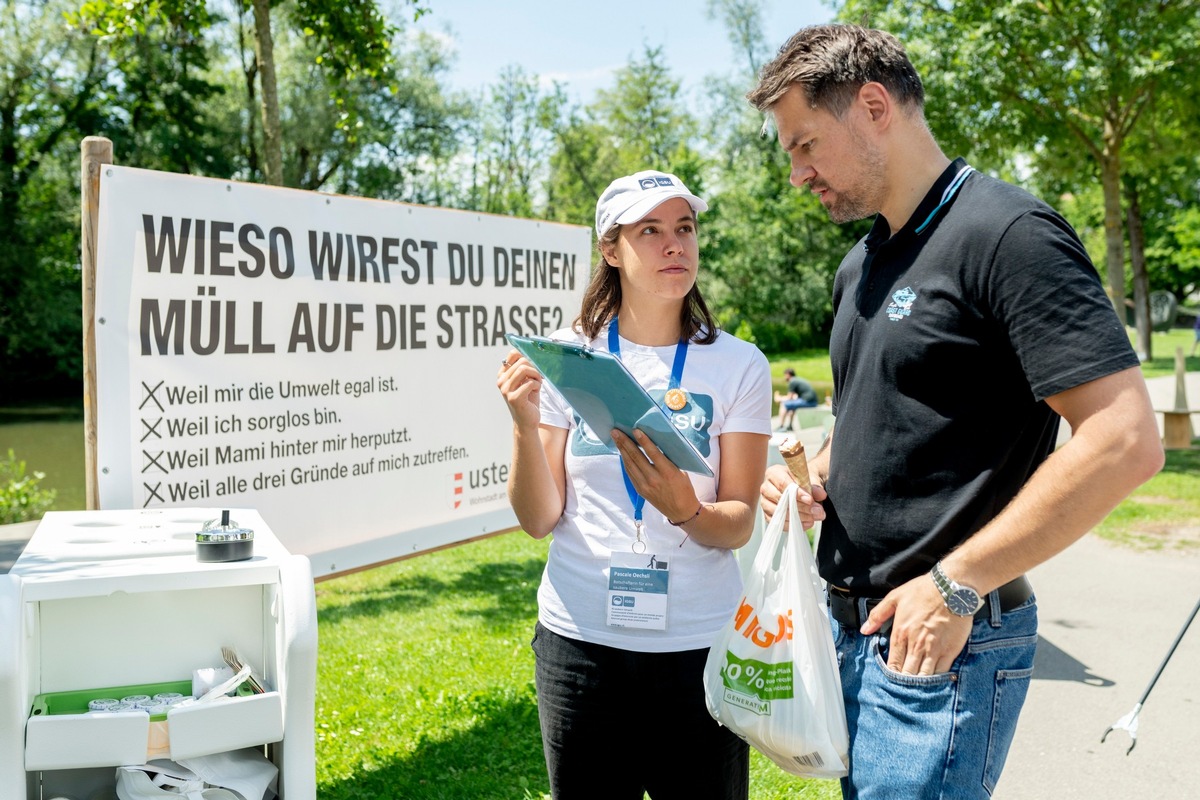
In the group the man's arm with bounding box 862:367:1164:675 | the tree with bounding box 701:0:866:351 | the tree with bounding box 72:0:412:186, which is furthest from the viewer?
the tree with bounding box 701:0:866:351

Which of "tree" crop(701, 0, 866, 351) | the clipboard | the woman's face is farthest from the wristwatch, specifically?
"tree" crop(701, 0, 866, 351)

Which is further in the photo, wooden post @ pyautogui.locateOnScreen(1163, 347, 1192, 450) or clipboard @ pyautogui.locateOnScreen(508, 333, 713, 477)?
wooden post @ pyautogui.locateOnScreen(1163, 347, 1192, 450)

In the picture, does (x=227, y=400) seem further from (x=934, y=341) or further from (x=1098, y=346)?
(x=1098, y=346)

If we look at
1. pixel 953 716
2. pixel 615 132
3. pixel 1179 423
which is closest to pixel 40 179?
pixel 615 132

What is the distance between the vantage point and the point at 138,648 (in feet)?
7.15

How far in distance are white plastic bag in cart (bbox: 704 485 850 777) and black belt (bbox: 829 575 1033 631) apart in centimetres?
4

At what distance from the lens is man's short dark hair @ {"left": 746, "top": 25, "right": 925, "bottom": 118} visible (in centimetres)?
183

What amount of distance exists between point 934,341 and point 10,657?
1.76m

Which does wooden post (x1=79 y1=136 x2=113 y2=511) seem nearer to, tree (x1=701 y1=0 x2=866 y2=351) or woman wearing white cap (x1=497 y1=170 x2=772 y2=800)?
woman wearing white cap (x1=497 y1=170 x2=772 y2=800)

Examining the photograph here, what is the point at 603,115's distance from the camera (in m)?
43.5

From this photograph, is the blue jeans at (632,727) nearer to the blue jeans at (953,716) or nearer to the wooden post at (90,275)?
the blue jeans at (953,716)

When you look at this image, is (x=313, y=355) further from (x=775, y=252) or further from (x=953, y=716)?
(x=775, y=252)

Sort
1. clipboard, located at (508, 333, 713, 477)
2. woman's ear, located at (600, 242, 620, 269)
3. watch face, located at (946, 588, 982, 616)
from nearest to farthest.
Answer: watch face, located at (946, 588, 982, 616), clipboard, located at (508, 333, 713, 477), woman's ear, located at (600, 242, 620, 269)

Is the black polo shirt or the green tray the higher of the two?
the black polo shirt
